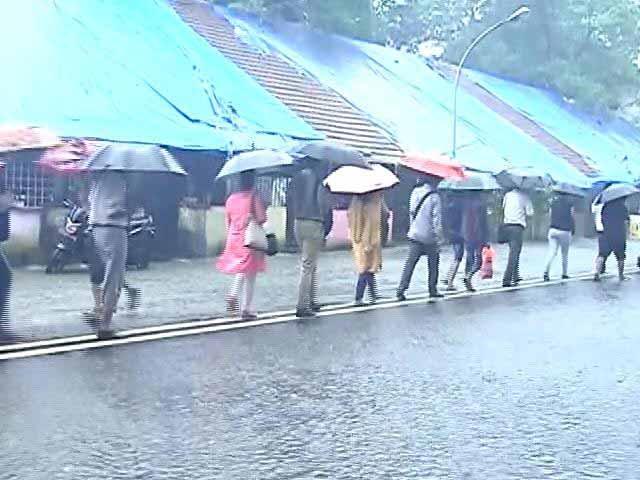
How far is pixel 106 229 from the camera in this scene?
8781 mm

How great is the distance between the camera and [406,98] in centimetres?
2717

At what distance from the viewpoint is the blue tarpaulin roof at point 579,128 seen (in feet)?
109

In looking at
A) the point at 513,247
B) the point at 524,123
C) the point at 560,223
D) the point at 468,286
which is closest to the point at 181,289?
the point at 468,286

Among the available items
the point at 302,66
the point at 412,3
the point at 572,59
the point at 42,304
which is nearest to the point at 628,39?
the point at 572,59

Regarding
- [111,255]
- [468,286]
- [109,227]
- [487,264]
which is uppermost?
[109,227]

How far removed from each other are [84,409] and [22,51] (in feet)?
37.4

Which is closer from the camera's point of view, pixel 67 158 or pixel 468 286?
pixel 67 158

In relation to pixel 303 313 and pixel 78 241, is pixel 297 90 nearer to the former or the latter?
pixel 78 241

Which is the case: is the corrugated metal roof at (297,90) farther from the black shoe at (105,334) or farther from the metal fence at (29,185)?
the black shoe at (105,334)

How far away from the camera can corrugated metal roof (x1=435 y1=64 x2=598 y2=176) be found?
31.0 meters

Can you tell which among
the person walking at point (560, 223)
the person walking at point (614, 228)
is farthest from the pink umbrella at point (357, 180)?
the person walking at point (614, 228)

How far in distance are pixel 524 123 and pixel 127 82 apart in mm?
18178

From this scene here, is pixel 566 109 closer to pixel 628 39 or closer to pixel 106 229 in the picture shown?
pixel 628 39

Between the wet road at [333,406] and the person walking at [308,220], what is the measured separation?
2.95 ft
